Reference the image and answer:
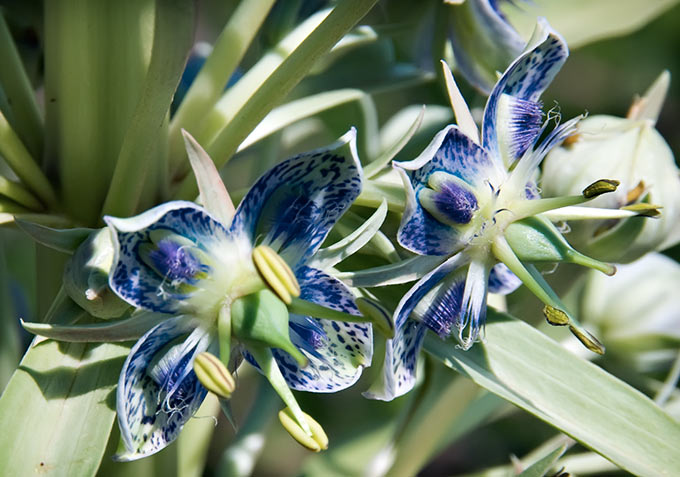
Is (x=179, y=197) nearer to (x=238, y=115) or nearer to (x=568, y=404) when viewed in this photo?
(x=238, y=115)

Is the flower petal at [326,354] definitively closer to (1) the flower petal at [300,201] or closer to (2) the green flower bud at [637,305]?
(1) the flower petal at [300,201]

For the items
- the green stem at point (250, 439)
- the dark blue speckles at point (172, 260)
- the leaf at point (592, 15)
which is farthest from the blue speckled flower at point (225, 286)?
the leaf at point (592, 15)

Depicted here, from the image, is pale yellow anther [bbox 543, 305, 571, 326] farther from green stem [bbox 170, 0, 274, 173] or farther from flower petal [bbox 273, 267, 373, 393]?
green stem [bbox 170, 0, 274, 173]

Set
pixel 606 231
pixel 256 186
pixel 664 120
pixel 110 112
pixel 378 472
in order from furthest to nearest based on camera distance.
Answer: pixel 664 120 → pixel 378 472 → pixel 606 231 → pixel 110 112 → pixel 256 186

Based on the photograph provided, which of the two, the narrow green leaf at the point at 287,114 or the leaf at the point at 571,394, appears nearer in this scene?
the leaf at the point at 571,394

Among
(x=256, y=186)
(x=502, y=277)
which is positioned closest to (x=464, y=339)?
(x=502, y=277)

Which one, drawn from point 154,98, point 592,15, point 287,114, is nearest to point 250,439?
point 287,114
